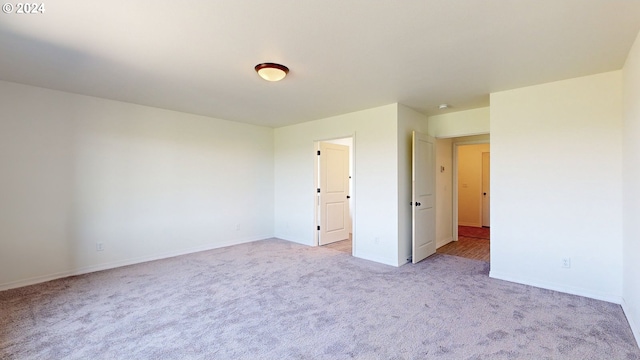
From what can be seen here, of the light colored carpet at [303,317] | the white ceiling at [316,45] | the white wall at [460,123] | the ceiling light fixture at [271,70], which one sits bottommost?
the light colored carpet at [303,317]

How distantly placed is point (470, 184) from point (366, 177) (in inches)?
191

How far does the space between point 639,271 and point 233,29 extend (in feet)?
12.1

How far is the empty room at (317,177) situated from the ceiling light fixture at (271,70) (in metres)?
0.02

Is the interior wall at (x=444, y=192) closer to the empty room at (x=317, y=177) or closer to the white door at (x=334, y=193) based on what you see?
the empty room at (x=317, y=177)

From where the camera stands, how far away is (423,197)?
454 centimetres

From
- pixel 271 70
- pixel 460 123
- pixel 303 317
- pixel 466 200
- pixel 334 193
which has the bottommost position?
pixel 303 317

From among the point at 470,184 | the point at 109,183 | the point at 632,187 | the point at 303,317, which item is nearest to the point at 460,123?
the point at 632,187

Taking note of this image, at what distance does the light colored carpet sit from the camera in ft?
6.95

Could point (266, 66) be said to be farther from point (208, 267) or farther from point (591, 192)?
point (591, 192)

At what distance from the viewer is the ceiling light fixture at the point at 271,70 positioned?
2.78m

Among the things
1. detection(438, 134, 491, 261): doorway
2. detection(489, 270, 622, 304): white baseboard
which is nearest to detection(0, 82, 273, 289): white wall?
detection(438, 134, 491, 261): doorway

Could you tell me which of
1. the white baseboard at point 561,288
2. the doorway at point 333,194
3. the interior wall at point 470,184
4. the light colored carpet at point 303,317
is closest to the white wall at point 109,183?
the light colored carpet at point 303,317

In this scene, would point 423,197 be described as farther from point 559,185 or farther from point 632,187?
point 632,187

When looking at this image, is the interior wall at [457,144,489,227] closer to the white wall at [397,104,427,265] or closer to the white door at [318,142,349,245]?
the white door at [318,142,349,245]
